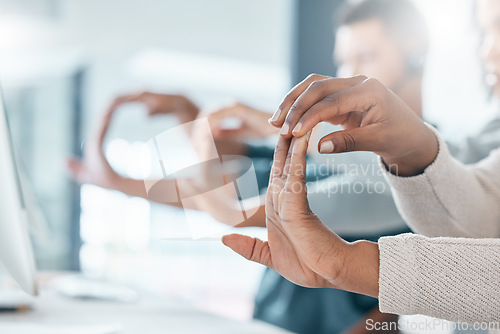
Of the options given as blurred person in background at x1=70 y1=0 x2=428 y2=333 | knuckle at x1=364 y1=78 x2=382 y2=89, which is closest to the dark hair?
blurred person in background at x1=70 y1=0 x2=428 y2=333

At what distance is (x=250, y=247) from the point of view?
46cm

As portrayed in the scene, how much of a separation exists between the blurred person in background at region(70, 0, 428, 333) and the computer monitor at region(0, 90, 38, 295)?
0.19m

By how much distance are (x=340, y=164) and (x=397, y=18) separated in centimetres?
64

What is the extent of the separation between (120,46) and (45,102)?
627mm

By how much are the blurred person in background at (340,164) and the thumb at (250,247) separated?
0.06 meters

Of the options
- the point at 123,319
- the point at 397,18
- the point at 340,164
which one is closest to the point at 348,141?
the point at 340,164

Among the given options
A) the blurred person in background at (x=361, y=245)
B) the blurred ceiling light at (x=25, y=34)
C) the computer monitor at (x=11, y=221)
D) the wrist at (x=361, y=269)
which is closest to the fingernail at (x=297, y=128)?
the blurred person in background at (x=361, y=245)

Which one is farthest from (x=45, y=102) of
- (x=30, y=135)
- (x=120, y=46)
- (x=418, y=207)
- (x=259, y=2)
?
(x=418, y=207)

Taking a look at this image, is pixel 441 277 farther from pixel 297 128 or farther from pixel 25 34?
pixel 25 34

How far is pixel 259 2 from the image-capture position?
10.8ft

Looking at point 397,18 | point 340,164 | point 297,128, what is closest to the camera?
point 297,128

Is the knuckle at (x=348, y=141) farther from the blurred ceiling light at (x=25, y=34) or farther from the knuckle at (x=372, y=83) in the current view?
the blurred ceiling light at (x=25, y=34)

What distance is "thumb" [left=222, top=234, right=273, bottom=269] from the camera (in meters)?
0.45

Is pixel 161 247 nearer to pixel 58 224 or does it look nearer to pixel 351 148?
pixel 58 224
